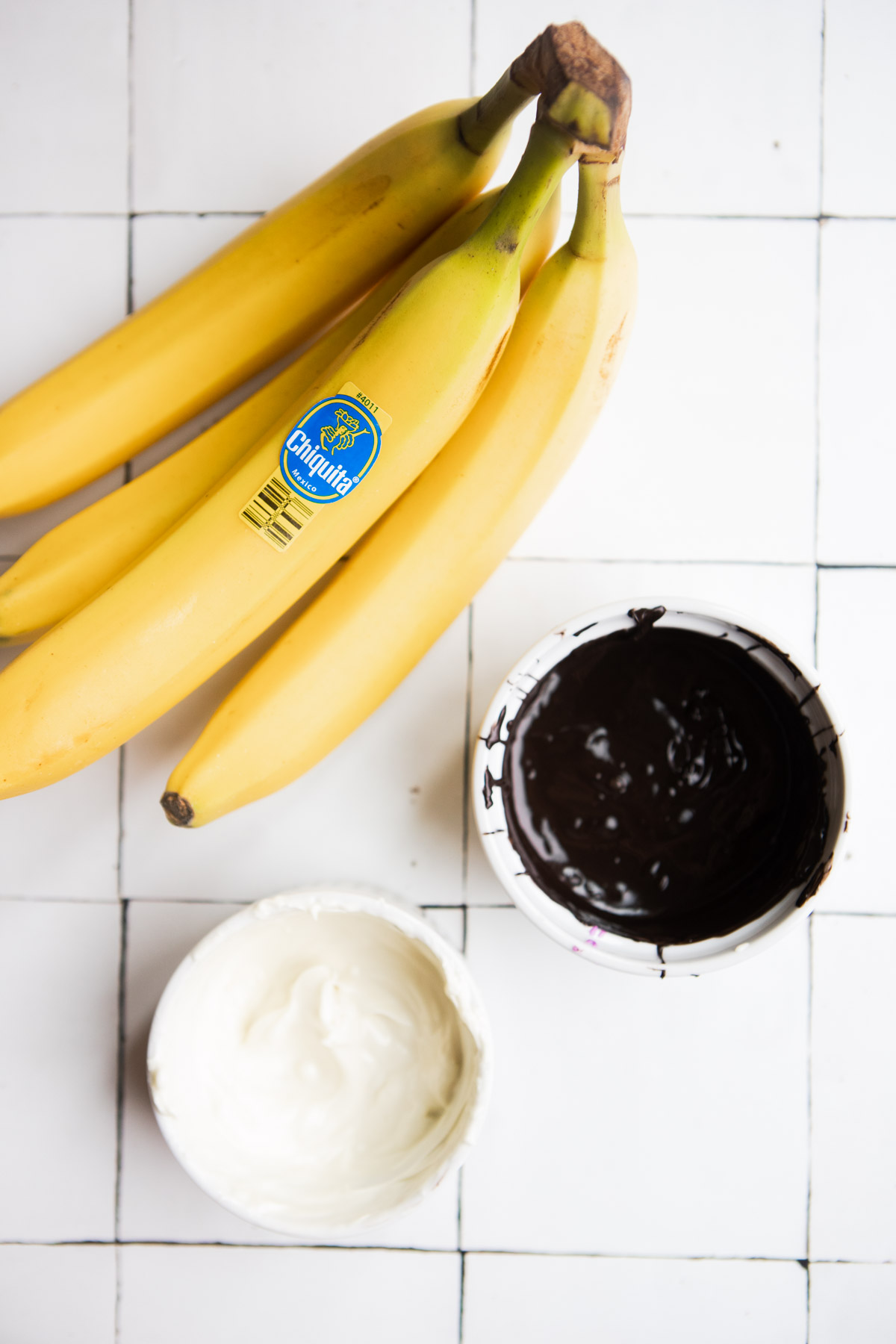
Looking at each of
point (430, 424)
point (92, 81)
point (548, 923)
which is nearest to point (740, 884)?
point (548, 923)

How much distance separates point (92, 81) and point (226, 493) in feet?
1.60

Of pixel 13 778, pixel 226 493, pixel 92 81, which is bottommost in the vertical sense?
pixel 13 778

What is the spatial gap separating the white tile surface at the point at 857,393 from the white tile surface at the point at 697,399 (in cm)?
2

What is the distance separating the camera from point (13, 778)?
0.55 metres

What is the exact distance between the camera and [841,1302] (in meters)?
0.79

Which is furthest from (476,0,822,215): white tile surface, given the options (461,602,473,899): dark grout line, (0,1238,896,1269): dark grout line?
(0,1238,896,1269): dark grout line

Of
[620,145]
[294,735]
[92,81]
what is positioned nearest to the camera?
[620,145]

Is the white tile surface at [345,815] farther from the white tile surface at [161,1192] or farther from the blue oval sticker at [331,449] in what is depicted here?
the blue oval sticker at [331,449]

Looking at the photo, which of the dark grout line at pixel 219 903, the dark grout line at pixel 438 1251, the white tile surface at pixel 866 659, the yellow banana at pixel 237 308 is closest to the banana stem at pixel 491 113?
the yellow banana at pixel 237 308

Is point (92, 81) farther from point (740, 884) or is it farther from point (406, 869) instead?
point (740, 884)

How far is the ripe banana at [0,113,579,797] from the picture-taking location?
0.54 m

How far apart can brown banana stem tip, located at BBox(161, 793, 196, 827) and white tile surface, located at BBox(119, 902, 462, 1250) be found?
9.5 inches

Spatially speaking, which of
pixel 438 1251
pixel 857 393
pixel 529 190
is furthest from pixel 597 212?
pixel 438 1251

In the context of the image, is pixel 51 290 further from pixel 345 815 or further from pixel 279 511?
pixel 345 815
